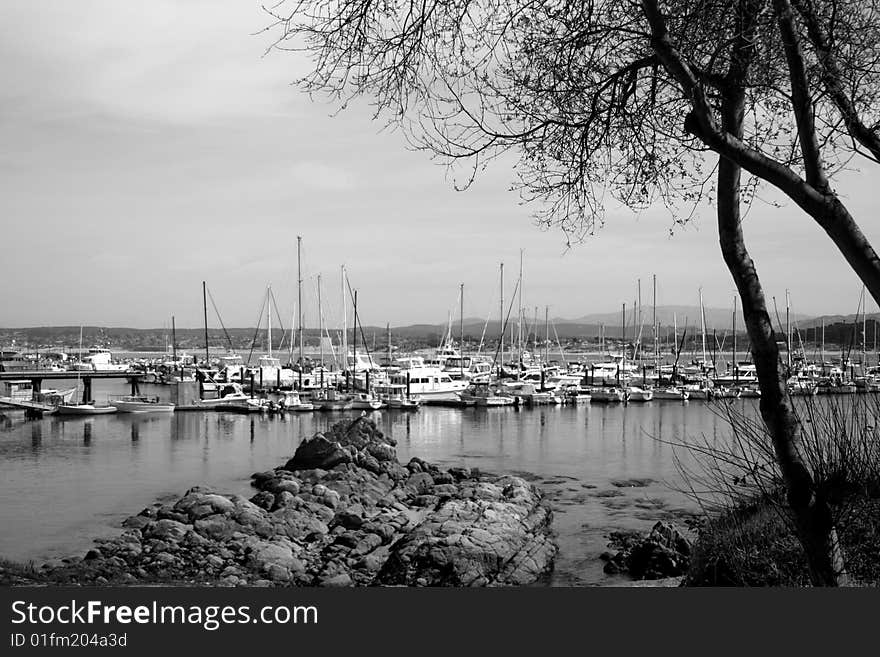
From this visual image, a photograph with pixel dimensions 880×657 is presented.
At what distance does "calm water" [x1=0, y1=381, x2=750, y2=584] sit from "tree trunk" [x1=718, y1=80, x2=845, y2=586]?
16.2ft

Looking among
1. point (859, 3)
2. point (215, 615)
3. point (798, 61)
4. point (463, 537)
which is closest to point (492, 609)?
point (215, 615)

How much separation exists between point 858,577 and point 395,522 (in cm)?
1442

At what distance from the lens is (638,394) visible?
58.8 meters

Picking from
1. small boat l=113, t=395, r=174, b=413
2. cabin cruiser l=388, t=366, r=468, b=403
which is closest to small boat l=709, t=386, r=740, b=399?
cabin cruiser l=388, t=366, r=468, b=403

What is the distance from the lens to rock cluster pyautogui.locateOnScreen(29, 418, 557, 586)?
1327 cm

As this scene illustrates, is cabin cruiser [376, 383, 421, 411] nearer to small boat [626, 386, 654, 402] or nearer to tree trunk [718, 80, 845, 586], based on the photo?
small boat [626, 386, 654, 402]

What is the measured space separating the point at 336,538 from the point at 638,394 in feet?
149

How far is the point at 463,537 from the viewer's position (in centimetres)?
1399

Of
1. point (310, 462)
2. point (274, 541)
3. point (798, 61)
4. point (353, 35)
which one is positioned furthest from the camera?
point (310, 462)

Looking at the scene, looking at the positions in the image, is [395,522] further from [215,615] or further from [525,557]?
[215,615]

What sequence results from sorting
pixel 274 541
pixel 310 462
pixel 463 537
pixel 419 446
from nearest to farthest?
pixel 463 537 → pixel 274 541 → pixel 310 462 → pixel 419 446

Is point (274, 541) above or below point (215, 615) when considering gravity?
below

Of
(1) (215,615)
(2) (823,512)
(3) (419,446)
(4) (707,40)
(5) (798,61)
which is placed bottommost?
(3) (419,446)

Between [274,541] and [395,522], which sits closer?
[274,541]
